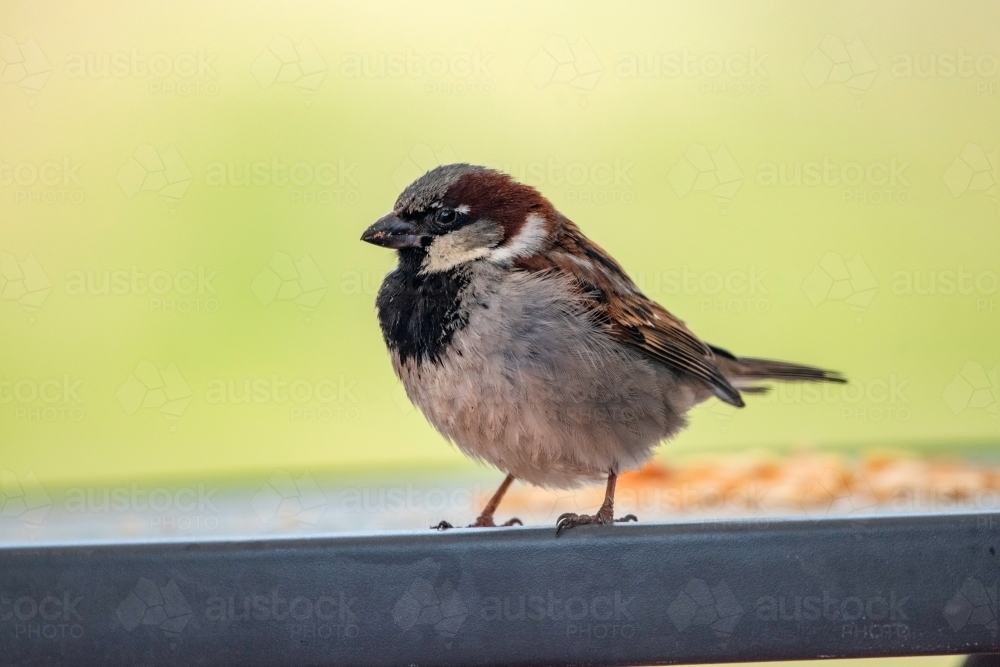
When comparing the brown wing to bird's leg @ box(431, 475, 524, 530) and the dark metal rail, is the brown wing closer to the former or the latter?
bird's leg @ box(431, 475, 524, 530)

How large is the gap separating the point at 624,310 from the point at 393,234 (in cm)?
58

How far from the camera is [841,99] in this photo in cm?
533

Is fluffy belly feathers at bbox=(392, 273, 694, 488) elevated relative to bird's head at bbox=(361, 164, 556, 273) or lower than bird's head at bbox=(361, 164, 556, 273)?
lower

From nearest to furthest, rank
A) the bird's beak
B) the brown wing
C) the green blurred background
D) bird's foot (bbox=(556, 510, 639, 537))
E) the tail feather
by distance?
bird's foot (bbox=(556, 510, 639, 537)) < the bird's beak < the brown wing < the tail feather < the green blurred background

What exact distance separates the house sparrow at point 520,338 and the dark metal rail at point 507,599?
0.65 meters

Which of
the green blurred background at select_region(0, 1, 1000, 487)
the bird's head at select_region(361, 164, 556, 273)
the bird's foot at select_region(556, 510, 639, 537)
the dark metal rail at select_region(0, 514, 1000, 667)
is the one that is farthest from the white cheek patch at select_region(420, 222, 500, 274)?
the green blurred background at select_region(0, 1, 1000, 487)

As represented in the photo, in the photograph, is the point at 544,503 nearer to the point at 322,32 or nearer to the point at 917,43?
the point at 322,32

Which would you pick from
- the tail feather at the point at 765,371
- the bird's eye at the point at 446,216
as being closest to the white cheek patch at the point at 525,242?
the bird's eye at the point at 446,216

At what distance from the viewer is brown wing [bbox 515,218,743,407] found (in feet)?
8.12

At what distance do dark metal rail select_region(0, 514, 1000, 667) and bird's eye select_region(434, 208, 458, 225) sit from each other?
0.94 m

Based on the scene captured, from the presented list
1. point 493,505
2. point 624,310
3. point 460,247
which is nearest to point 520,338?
point 460,247

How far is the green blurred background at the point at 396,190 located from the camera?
4.55m

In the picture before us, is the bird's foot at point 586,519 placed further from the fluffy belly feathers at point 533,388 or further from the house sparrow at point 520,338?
the fluffy belly feathers at point 533,388

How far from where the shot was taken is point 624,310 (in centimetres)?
254
